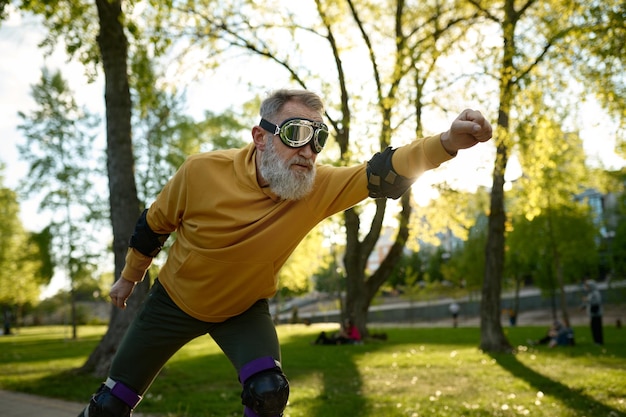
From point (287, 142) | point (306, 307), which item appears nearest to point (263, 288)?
point (287, 142)

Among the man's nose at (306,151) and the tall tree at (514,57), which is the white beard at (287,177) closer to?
the man's nose at (306,151)

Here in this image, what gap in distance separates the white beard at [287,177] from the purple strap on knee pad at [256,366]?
91cm

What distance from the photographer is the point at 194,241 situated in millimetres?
3541

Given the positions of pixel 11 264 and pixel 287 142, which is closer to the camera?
pixel 287 142

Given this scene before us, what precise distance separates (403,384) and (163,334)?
6206 millimetres

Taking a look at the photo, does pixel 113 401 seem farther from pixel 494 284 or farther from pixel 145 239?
pixel 494 284

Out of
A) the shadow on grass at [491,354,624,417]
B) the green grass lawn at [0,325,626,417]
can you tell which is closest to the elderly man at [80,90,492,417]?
the green grass lawn at [0,325,626,417]

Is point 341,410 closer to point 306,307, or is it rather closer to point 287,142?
point 287,142

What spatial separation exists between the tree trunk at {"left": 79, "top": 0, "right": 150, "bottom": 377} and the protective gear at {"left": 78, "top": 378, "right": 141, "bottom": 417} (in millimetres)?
6715

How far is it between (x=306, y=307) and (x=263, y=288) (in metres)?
67.4

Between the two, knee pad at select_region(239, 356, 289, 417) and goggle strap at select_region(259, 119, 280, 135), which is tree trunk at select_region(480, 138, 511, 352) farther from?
knee pad at select_region(239, 356, 289, 417)

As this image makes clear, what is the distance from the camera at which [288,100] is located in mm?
3572

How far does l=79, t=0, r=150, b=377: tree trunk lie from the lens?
1013cm

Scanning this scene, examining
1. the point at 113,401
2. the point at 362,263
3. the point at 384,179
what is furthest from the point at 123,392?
the point at 362,263
